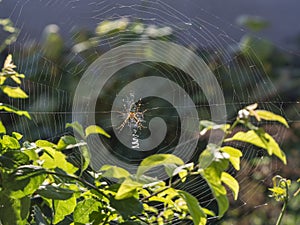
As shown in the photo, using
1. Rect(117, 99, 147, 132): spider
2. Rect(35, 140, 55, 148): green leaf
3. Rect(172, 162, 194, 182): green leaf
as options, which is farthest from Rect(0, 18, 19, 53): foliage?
Rect(172, 162, 194, 182): green leaf

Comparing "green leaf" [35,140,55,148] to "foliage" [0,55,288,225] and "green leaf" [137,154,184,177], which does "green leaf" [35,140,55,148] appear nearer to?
"foliage" [0,55,288,225]

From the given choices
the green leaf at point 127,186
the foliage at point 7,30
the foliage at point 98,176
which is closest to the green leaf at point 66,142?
the foliage at point 98,176

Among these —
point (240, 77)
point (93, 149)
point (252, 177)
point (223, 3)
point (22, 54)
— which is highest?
point (223, 3)

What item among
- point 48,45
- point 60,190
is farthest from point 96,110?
point 60,190

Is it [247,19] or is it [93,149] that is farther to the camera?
[247,19]

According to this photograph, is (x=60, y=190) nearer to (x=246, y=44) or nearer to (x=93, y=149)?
(x=93, y=149)

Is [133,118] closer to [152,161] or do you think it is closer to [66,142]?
[66,142]

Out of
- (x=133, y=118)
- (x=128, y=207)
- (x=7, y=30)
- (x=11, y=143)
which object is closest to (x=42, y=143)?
(x=11, y=143)
